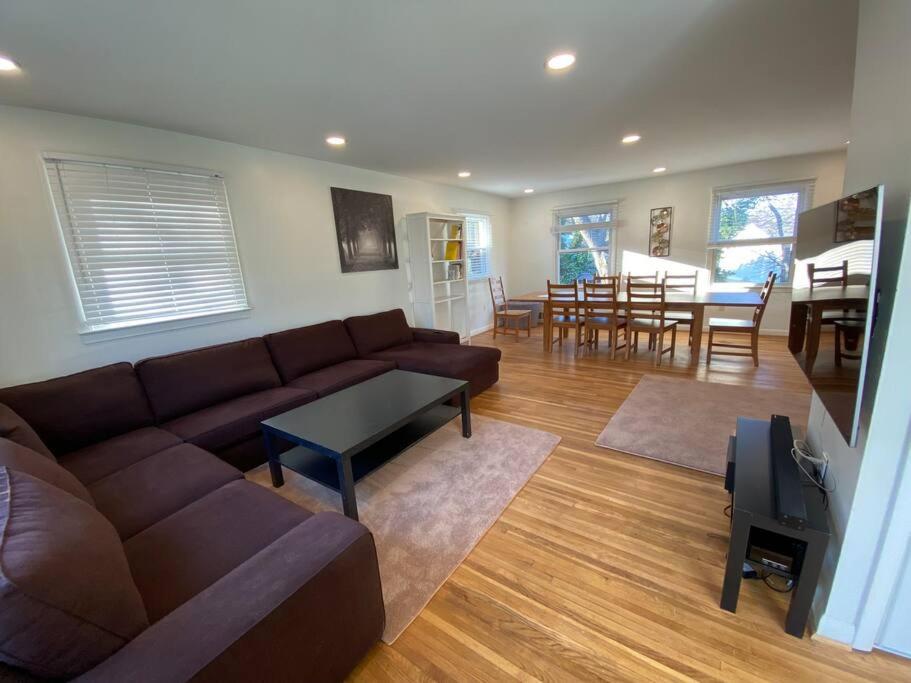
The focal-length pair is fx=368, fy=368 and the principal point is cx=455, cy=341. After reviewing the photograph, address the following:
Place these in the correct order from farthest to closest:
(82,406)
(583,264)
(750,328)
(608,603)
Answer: (583,264) → (750,328) → (82,406) → (608,603)

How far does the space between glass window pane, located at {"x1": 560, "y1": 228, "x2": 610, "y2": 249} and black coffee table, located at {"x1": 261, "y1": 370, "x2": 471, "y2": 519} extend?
4.75 metres

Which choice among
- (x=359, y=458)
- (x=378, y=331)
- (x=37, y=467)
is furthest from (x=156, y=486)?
(x=378, y=331)

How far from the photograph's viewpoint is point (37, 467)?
1.25 m

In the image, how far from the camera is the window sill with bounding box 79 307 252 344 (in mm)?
2395

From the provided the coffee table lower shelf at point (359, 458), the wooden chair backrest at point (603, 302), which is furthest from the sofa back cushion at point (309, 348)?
the wooden chair backrest at point (603, 302)

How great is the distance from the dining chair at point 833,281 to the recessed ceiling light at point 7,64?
11.0 ft

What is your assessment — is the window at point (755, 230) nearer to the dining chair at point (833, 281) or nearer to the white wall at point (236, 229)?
the white wall at point (236, 229)

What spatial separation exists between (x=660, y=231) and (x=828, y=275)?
4916 mm

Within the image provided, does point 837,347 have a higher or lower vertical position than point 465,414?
higher

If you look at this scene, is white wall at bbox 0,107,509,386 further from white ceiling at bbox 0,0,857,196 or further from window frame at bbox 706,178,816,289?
window frame at bbox 706,178,816,289

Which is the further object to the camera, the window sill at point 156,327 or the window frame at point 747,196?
the window frame at point 747,196

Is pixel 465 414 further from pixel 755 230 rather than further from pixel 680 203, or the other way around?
pixel 755 230

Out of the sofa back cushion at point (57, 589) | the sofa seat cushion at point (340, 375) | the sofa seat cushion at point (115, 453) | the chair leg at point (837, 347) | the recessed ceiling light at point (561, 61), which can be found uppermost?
the recessed ceiling light at point (561, 61)

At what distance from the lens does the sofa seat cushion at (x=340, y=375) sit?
9.29 feet
